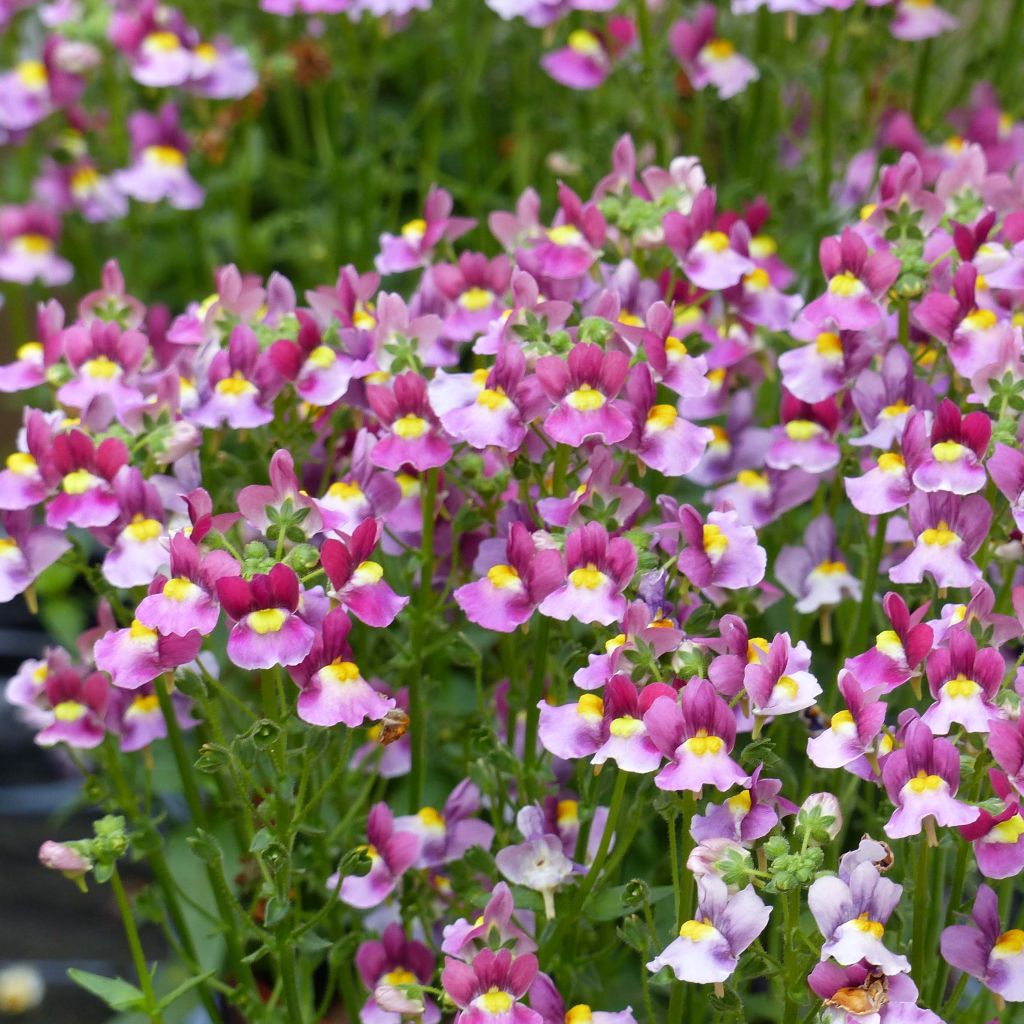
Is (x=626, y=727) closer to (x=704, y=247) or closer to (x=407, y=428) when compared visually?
(x=407, y=428)

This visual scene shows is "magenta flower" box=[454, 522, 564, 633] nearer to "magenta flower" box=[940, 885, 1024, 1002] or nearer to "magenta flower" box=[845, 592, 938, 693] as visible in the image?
"magenta flower" box=[845, 592, 938, 693]

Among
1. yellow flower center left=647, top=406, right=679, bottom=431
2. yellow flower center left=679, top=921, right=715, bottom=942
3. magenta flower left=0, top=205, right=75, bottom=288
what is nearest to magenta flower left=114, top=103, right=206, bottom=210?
magenta flower left=0, top=205, right=75, bottom=288

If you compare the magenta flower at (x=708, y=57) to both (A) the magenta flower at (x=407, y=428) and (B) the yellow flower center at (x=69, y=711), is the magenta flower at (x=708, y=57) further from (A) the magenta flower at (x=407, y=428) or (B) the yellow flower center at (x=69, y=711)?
(B) the yellow flower center at (x=69, y=711)

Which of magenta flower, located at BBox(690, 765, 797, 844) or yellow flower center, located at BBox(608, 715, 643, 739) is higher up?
yellow flower center, located at BBox(608, 715, 643, 739)

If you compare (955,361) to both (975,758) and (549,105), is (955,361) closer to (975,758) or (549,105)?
(975,758)

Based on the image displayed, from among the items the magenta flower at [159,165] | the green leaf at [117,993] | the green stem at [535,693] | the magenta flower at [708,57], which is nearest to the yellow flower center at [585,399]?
the green stem at [535,693]

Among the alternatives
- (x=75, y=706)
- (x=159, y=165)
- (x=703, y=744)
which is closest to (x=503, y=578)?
(x=703, y=744)
